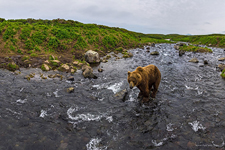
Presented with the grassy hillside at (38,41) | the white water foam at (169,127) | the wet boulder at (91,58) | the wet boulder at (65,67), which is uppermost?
the grassy hillside at (38,41)

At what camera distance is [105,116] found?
1045 cm

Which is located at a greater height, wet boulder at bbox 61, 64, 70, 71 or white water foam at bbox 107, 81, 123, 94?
wet boulder at bbox 61, 64, 70, 71

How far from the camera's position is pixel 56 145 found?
25.7 ft

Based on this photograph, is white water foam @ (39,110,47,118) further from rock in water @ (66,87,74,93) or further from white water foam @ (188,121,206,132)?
white water foam @ (188,121,206,132)

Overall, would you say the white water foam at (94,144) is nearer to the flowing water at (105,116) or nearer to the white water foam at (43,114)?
the flowing water at (105,116)

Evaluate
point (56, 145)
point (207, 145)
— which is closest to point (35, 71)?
point (56, 145)

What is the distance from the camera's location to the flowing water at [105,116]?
318 inches

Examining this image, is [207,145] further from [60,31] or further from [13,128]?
[60,31]

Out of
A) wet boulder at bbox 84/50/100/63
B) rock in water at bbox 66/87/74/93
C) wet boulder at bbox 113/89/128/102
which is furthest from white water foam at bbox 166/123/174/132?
wet boulder at bbox 84/50/100/63

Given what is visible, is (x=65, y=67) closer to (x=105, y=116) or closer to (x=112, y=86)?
(x=112, y=86)

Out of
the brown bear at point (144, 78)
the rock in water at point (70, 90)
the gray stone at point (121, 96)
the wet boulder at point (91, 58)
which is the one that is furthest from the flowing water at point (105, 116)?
the wet boulder at point (91, 58)

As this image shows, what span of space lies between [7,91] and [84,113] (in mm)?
8731


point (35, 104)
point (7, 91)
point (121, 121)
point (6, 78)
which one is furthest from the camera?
point (6, 78)

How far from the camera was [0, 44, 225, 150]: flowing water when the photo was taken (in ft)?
26.5
